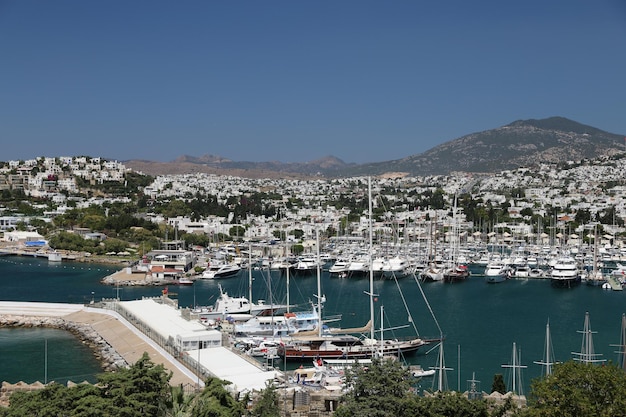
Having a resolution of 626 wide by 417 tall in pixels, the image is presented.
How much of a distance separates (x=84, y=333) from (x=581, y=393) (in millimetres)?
11432

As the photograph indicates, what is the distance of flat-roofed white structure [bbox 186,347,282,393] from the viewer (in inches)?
370

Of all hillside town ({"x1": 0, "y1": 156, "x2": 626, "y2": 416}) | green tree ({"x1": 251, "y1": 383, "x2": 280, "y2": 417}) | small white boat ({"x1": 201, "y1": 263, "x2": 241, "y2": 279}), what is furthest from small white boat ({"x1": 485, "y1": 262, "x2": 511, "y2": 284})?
green tree ({"x1": 251, "y1": 383, "x2": 280, "y2": 417})

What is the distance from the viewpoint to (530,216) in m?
42.2

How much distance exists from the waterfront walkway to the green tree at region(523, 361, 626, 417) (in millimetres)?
5009

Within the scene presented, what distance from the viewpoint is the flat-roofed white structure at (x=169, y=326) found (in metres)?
11.6

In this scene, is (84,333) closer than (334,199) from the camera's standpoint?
Yes

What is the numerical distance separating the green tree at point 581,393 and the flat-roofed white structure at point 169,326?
6654 mm

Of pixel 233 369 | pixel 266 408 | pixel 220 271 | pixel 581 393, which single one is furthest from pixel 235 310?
pixel 581 393

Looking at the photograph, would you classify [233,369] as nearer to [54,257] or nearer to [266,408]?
[266,408]

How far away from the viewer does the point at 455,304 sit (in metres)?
19.8

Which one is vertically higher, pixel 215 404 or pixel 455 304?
pixel 215 404

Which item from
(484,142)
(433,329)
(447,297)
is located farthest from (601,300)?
(484,142)

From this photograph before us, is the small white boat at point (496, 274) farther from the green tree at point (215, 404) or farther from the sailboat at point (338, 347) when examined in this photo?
the green tree at point (215, 404)

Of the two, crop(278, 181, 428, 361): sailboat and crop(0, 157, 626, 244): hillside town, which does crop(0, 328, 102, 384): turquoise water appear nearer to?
crop(278, 181, 428, 361): sailboat
